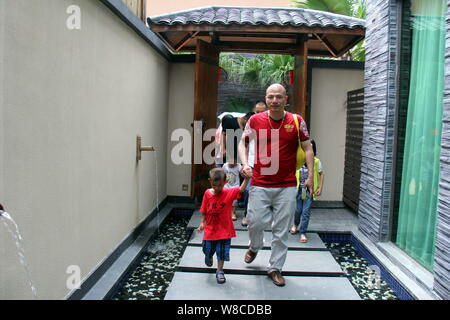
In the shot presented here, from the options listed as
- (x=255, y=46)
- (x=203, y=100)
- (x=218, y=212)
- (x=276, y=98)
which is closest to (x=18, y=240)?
(x=218, y=212)

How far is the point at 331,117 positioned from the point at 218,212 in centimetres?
427

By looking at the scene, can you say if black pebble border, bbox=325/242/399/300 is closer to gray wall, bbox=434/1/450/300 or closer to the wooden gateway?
gray wall, bbox=434/1/450/300

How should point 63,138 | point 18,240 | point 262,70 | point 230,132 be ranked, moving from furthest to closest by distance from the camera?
point 262,70
point 230,132
point 63,138
point 18,240

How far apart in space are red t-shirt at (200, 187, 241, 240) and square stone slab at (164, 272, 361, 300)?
441mm

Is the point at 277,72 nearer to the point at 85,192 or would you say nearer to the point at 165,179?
the point at 165,179

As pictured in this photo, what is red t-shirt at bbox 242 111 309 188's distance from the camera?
3.65 m

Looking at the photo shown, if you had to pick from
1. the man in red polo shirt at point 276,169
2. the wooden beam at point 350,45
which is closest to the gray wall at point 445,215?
the man in red polo shirt at point 276,169

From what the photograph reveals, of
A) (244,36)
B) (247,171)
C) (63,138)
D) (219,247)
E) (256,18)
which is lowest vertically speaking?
(219,247)

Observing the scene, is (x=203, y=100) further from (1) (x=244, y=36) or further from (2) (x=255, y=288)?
(2) (x=255, y=288)

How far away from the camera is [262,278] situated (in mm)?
4004

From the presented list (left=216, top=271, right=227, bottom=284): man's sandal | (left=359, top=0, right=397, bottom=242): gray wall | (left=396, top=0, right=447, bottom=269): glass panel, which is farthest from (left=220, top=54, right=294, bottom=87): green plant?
(left=216, top=271, right=227, bottom=284): man's sandal

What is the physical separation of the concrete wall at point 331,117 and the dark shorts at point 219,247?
157 inches

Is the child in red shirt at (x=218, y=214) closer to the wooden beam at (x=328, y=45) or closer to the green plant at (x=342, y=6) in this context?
the wooden beam at (x=328, y=45)
